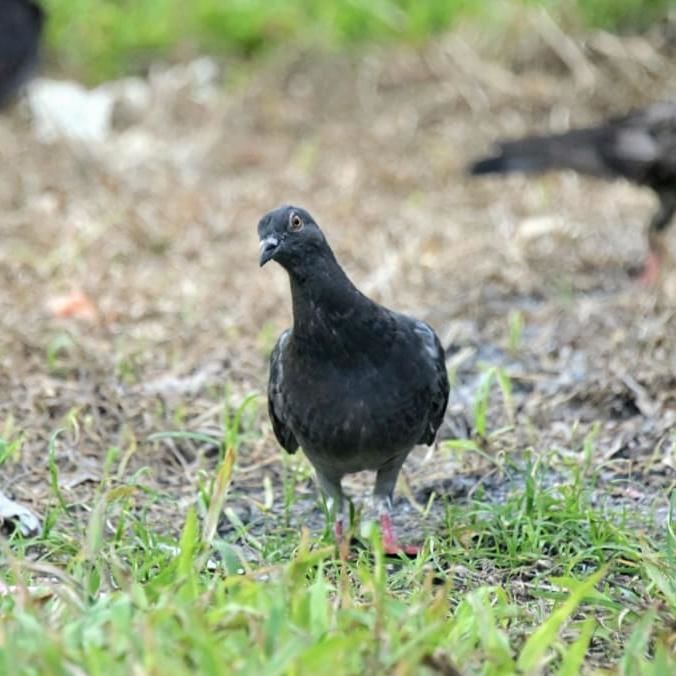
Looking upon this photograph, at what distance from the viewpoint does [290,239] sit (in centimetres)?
450

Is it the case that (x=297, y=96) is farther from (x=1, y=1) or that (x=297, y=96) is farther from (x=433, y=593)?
(x=433, y=593)

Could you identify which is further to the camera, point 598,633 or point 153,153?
point 153,153

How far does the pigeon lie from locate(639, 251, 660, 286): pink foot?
3427 millimetres

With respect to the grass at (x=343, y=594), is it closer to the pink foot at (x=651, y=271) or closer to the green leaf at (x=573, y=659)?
the green leaf at (x=573, y=659)

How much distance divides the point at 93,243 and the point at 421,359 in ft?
13.3

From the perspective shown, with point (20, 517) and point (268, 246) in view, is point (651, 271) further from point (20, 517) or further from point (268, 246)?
point (20, 517)

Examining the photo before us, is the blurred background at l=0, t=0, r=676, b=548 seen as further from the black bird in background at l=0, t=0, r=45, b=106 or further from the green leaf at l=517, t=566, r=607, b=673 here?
the green leaf at l=517, t=566, r=607, b=673

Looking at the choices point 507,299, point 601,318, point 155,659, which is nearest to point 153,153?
point 507,299

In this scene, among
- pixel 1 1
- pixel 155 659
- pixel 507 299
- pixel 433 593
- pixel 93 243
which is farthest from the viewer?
pixel 1 1

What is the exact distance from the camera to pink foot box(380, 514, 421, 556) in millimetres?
4707

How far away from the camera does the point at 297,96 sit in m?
11.6

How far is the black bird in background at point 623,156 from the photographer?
8195 mm

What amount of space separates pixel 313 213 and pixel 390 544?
15.2ft

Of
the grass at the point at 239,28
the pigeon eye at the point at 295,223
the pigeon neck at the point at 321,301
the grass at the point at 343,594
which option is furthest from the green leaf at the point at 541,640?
the grass at the point at 239,28
